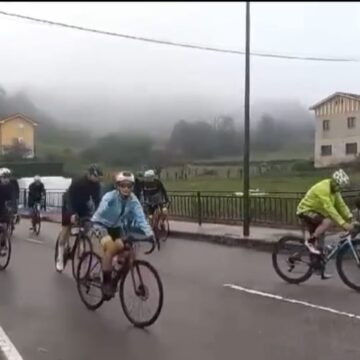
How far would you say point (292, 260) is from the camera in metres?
10.2

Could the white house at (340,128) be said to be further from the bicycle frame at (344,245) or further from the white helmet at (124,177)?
the white helmet at (124,177)

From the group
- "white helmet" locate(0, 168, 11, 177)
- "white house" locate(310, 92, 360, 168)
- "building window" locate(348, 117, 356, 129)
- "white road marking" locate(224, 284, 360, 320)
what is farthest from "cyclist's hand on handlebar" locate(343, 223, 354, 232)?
"white helmet" locate(0, 168, 11, 177)

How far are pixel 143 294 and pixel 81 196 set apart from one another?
3.43 meters

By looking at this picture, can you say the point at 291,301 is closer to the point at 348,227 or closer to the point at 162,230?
the point at 348,227

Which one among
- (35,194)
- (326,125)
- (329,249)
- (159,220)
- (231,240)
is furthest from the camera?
(35,194)

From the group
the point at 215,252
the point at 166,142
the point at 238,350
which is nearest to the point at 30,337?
the point at 238,350

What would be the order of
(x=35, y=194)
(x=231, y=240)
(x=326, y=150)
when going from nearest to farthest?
1. (x=326, y=150)
2. (x=231, y=240)
3. (x=35, y=194)

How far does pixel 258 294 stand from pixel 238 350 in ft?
9.48

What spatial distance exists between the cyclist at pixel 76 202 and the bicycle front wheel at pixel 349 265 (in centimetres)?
339

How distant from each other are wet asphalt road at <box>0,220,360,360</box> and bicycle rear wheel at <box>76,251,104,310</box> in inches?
5.2

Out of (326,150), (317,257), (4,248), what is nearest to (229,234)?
(326,150)

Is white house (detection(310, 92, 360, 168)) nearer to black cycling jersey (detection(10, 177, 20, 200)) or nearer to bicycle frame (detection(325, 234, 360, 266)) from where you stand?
bicycle frame (detection(325, 234, 360, 266))

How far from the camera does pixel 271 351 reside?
6262 millimetres

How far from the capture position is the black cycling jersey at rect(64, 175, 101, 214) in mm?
10116
